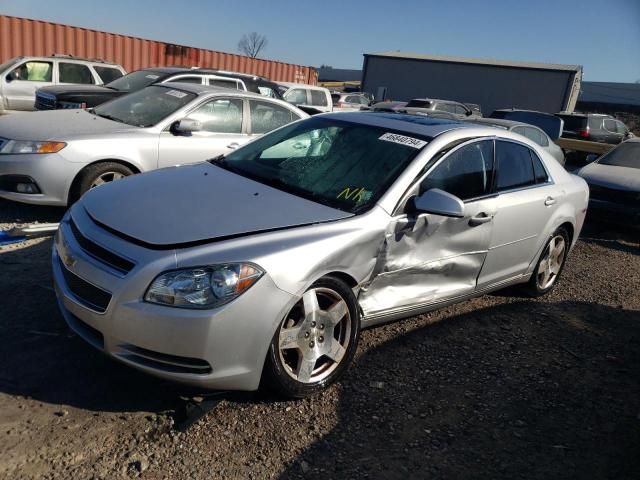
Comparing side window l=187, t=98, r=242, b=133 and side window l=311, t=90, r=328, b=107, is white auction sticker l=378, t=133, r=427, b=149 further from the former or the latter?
side window l=311, t=90, r=328, b=107

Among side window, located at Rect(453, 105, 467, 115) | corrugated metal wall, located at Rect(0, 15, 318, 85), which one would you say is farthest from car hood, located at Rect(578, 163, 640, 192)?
corrugated metal wall, located at Rect(0, 15, 318, 85)

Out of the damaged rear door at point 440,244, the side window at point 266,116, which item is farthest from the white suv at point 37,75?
the damaged rear door at point 440,244

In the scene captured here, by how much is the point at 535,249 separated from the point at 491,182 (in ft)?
3.14

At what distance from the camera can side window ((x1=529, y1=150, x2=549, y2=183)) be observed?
15.7 feet

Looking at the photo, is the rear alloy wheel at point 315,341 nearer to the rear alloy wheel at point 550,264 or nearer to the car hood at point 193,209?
the car hood at point 193,209

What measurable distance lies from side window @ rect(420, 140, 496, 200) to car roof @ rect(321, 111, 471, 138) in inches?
8.3

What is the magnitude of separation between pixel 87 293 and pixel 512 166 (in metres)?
3.29

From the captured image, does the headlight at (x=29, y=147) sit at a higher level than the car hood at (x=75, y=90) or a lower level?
lower

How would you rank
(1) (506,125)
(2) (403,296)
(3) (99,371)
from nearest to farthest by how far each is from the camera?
(3) (99,371), (2) (403,296), (1) (506,125)

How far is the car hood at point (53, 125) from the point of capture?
5.45 metres

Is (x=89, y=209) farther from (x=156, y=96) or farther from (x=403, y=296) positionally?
(x=156, y=96)

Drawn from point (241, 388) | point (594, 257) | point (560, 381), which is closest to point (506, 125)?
point (594, 257)

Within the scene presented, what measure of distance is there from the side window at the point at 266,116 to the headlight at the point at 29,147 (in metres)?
2.32

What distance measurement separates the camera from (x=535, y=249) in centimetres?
478
